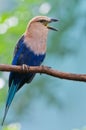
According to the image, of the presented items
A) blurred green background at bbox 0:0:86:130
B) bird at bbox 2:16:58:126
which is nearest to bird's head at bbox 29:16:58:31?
bird at bbox 2:16:58:126

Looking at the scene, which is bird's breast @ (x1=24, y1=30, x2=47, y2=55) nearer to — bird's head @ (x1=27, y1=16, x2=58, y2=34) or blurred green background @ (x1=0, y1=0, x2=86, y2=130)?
bird's head @ (x1=27, y1=16, x2=58, y2=34)

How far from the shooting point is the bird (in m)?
1.01

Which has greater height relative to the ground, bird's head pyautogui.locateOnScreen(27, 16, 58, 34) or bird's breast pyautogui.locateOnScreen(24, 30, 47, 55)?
bird's head pyautogui.locateOnScreen(27, 16, 58, 34)

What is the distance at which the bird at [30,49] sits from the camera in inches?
39.6

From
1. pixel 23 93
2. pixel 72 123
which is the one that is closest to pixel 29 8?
pixel 23 93

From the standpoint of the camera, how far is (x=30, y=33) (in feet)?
3.38

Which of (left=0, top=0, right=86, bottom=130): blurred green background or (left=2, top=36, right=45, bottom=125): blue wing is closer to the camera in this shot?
(left=2, top=36, right=45, bottom=125): blue wing

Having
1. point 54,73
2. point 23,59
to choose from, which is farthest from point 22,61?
point 54,73

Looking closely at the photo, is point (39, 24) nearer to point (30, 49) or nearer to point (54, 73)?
point (30, 49)

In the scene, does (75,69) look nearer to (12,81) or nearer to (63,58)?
(63,58)

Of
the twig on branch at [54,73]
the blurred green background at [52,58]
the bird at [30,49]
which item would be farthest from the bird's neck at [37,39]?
the blurred green background at [52,58]

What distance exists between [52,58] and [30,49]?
71 centimetres

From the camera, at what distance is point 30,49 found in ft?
3.42

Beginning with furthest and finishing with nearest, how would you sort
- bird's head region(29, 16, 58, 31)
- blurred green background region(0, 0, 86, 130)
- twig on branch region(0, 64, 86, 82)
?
blurred green background region(0, 0, 86, 130) → bird's head region(29, 16, 58, 31) → twig on branch region(0, 64, 86, 82)
